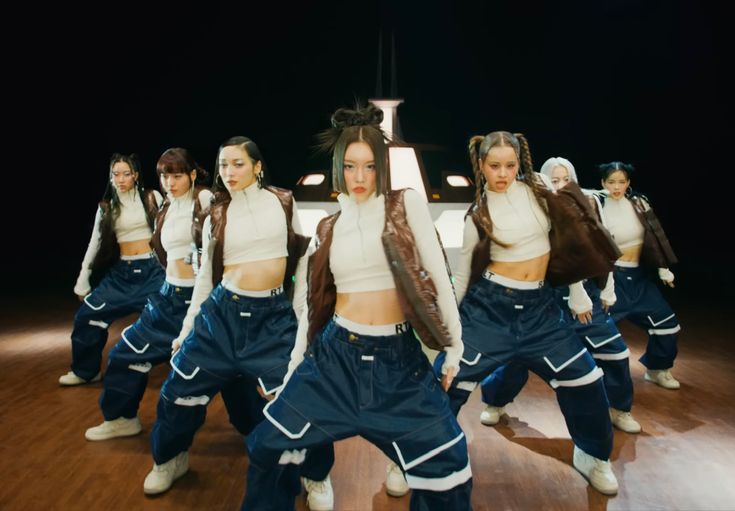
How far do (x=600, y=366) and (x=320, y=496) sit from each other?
1728mm

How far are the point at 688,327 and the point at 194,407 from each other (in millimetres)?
5489

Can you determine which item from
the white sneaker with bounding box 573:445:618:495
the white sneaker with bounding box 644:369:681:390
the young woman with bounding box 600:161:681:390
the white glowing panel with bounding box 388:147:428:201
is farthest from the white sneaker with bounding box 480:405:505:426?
the white glowing panel with bounding box 388:147:428:201

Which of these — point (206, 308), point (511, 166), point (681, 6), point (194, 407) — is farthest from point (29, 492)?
point (681, 6)

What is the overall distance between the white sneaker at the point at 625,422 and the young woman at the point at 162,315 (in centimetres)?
248

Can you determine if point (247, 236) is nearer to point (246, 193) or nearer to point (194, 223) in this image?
point (246, 193)

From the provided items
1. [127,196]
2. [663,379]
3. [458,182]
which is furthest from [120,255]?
[458,182]

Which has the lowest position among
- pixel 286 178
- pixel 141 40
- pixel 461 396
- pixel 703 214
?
pixel 703 214

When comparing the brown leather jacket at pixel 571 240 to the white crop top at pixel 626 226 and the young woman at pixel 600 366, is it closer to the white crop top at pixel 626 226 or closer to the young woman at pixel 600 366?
the young woman at pixel 600 366

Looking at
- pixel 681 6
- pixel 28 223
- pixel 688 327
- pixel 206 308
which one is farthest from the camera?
pixel 28 223

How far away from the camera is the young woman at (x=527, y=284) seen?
7.82 feet

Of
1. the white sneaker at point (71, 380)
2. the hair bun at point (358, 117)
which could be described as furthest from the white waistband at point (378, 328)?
the white sneaker at point (71, 380)

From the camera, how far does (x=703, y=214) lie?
10938 millimetres

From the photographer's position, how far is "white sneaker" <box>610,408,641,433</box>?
320 centimetres

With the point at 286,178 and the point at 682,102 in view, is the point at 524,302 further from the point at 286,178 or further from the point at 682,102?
the point at 682,102
